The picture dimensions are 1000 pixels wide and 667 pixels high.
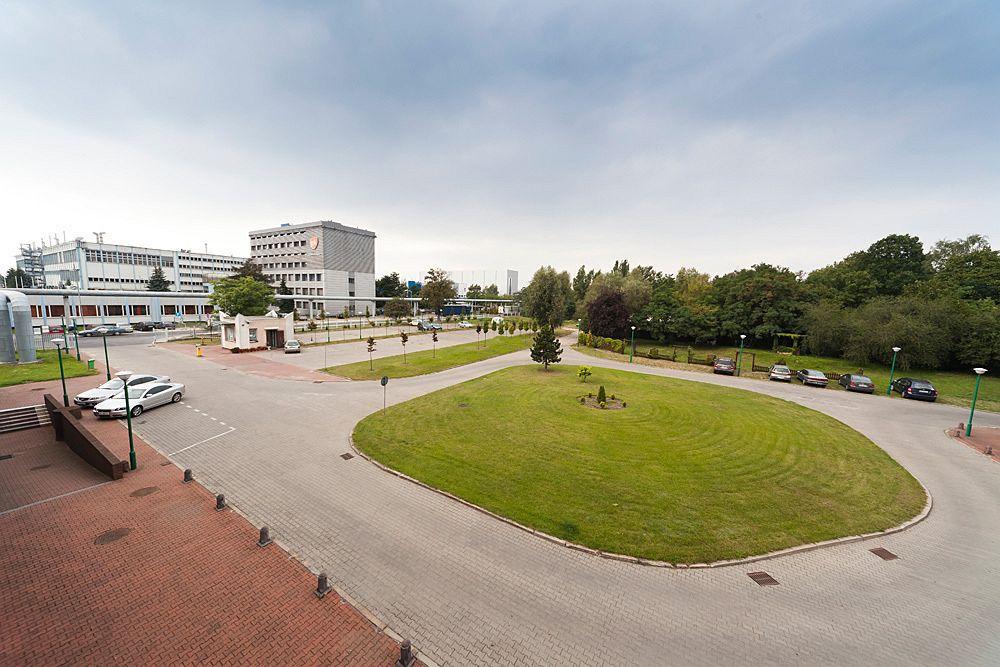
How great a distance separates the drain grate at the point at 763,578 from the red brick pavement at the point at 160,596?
26.2 feet

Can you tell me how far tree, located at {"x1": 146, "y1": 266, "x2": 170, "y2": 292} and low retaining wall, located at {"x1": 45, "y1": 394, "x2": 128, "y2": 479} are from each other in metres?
98.1

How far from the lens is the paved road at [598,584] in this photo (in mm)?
6578

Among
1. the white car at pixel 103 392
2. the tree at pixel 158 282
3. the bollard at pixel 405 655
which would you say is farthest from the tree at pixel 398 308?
the bollard at pixel 405 655

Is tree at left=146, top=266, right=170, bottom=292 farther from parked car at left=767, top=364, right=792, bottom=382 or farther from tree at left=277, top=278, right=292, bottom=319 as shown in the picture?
parked car at left=767, top=364, right=792, bottom=382

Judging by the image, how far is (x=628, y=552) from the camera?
8914 millimetres

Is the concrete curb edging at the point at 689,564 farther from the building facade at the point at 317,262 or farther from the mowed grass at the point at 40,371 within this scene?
the building facade at the point at 317,262

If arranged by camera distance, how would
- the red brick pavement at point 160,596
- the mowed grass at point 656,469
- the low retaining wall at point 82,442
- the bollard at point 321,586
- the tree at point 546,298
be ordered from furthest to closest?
the tree at point 546,298 → the low retaining wall at point 82,442 → the mowed grass at point 656,469 → the bollard at point 321,586 → the red brick pavement at point 160,596

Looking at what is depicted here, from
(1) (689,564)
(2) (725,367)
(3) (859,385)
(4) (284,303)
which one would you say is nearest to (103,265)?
(4) (284,303)

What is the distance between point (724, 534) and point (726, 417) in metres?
11.5

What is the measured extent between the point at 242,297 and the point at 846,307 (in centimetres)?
8111

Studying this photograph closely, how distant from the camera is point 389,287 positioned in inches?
4744

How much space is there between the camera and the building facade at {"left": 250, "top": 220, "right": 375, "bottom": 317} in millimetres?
99312

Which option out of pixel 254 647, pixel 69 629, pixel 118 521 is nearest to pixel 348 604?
pixel 254 647

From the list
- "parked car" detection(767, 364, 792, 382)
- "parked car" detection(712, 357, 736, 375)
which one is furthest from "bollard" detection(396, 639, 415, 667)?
"parked car" detection(712, 357, 736, 375)
